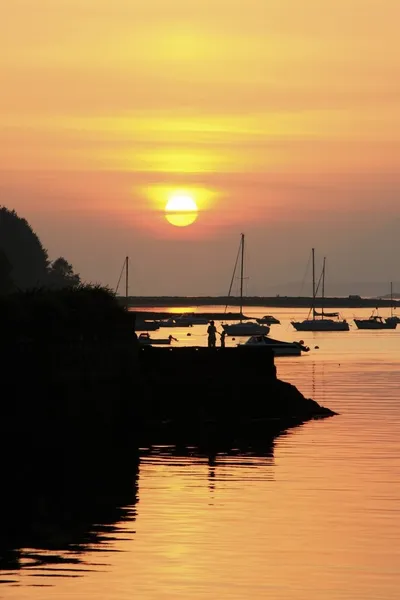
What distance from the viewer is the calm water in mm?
21781

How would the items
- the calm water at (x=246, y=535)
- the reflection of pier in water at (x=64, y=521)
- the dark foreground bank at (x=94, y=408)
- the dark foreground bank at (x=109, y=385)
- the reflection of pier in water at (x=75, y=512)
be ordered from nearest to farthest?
the calm water at (x=246, y=535) → the reflection of pier in water at (x=64, y=521) → the reflection of pier in water at (x=75, y=512) → the dark foreground bank at (x=94, y=408) → the dark foreground bank at (x=109, y=385)

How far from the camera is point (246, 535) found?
86.2 ft

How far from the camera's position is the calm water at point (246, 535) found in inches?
858

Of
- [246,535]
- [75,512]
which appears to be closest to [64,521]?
[75,512]

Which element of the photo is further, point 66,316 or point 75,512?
point 66,316

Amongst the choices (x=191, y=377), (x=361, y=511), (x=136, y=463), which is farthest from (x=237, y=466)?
(x=191, y=377)

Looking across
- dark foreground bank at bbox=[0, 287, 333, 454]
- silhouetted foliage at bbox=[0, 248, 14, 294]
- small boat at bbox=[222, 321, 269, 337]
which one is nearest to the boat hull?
small boat at bbox=[222, 321, 269, 337]

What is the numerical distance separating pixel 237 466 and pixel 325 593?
17.0 meters

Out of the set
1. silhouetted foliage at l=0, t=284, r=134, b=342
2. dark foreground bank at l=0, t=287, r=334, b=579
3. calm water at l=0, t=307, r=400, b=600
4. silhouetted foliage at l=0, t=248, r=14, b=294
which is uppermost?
silhouetted foliage at l=0, t=248, r=14, b=294

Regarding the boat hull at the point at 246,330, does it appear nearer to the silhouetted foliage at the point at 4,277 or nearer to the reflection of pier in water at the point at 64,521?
the silhouetted foliage at the point at 4,277

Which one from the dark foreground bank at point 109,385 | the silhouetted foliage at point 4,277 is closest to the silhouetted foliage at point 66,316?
the dark foreground bank at point 109,385

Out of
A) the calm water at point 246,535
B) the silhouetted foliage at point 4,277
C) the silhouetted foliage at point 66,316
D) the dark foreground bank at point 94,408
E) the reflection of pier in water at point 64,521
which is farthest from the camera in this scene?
the silhouetted foliage at point 4,277

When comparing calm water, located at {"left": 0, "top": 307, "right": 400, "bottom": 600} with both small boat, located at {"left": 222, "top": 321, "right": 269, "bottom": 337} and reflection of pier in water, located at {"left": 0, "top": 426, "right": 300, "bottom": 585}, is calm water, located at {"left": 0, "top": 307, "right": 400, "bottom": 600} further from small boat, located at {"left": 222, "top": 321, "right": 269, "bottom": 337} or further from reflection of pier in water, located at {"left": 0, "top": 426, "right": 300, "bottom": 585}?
small boat, located at {"left": 222, "top": 321, "right": 269, "bottom": 337}

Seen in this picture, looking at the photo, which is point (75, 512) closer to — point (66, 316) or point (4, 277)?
point (66, 316)
